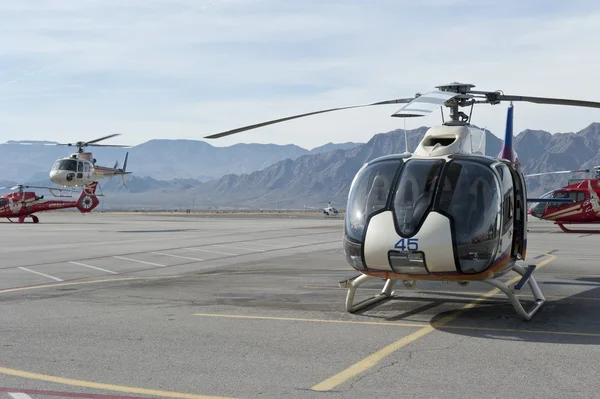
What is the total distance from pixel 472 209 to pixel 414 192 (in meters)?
0.90

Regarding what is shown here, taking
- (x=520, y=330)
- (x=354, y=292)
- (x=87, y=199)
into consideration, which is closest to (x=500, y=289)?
(x=520, y=330)

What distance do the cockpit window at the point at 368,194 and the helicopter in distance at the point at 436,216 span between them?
16 millimetres

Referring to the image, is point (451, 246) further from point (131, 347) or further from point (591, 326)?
point (131, 347)

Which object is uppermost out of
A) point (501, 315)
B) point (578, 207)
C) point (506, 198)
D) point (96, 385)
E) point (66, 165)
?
point (66, 165)

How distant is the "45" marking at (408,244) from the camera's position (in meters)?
9.98

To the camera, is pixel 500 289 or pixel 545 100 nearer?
pixel 500 289

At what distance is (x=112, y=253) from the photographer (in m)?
24.5

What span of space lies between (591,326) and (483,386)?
4131 mm

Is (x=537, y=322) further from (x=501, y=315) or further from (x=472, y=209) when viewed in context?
(x=472, y=209)

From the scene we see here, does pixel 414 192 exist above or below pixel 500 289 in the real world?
above

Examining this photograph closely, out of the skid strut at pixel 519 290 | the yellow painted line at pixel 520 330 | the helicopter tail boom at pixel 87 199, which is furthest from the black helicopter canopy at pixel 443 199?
the helicopter tail boom at pixel 87 199

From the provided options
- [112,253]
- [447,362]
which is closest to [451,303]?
[447,362]

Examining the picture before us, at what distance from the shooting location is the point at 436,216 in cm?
1016

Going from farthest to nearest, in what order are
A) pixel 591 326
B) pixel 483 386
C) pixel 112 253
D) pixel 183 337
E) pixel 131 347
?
1. pixel 112 253
2. pixel 591 326
3. pixel 183 337
4. pixel 131 347
5. pixel 483 386
